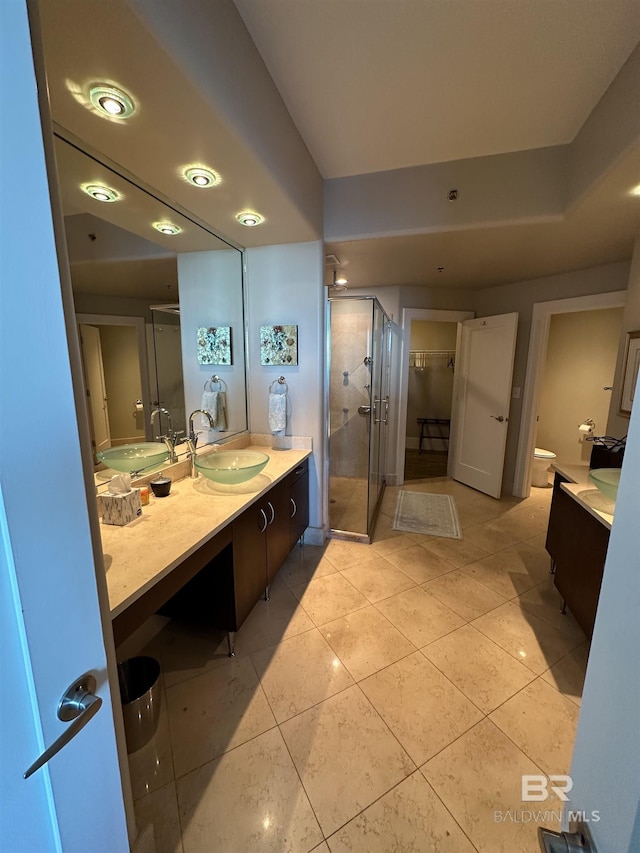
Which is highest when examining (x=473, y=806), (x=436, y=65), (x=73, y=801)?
(x=436, y=65)

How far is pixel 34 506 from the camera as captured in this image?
0.45m

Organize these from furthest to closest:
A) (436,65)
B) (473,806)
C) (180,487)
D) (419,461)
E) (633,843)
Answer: (419,461), (180,487), (436,65), (473,806), (633,843)

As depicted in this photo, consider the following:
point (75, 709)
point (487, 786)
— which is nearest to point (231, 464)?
point (75, 709)

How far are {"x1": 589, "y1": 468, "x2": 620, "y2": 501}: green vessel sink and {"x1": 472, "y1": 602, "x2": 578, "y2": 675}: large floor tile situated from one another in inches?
33.4

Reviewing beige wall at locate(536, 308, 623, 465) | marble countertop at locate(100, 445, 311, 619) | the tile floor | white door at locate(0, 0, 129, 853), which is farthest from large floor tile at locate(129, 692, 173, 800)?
beige wall at locate(536, 308, 623, 465)

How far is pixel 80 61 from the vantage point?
3.14 ft

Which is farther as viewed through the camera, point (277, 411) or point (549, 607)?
point (277, 411)

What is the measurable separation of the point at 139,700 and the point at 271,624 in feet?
2.53

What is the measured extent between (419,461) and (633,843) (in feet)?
16.6

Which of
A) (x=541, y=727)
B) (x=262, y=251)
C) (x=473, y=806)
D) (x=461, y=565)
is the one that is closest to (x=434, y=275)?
(x=262, y=251)

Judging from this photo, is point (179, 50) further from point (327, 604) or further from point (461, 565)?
point (461, 565)

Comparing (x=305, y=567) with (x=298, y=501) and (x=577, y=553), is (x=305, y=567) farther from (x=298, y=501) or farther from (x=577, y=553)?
(x=577, y=553)

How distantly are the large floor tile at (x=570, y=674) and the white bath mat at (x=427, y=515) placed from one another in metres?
1.21

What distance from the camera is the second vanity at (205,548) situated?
1081 mm
